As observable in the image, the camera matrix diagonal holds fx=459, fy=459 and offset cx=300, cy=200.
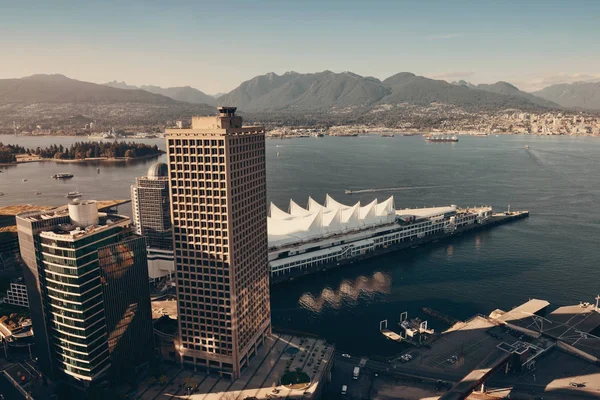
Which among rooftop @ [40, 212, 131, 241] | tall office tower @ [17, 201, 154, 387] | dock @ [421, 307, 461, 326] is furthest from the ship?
rooftop @ [40, 212, 131, 241]

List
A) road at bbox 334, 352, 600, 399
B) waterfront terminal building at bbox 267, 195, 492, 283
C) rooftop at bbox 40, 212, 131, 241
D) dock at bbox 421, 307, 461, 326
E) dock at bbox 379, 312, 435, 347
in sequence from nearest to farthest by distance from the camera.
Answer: rooftop at bbox 40, 212, 131, 241 < road at bbox 334, 352, 600, 399 < dock at bbox 379, 312, 435, 347 < dock at bbox 421, 307, 461, 326 < waterfront terminal building at bbox 267, 195, 492, 283

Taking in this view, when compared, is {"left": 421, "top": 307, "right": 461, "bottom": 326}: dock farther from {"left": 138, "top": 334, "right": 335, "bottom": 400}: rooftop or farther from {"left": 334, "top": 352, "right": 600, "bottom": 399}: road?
{"left": 138, "top": 334, "right": 335, "bottom": 400}: rooftop

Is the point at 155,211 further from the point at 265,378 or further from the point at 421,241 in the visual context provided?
the point at 421,241

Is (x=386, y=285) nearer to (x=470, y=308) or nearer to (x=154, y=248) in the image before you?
(x=470, y=308)

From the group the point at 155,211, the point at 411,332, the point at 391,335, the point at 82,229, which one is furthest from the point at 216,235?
the point at 155,211

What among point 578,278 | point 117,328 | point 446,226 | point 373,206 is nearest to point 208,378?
point 117,328

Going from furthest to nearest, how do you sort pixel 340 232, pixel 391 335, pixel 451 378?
pixel 340 232
pixel 391 335
pixel 451 378
